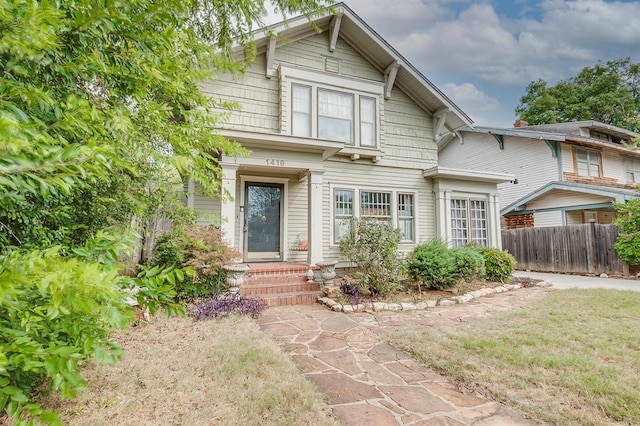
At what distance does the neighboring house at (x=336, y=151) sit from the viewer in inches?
287

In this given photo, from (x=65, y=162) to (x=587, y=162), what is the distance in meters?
19.5

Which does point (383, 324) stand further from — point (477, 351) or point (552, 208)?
point (552, 208)

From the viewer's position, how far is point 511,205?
14742 mm

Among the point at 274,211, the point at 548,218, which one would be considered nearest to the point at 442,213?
the point at 274,211

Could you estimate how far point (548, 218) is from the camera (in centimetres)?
1377

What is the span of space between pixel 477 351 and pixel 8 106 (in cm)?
445

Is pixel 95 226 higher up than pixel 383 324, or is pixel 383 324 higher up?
pixel 95 226

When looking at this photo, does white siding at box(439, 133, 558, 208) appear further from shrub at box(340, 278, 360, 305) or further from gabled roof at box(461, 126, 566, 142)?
shrub at box(340, 278, 360, 305)

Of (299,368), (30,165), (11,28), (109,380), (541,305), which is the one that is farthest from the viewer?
(541,305)

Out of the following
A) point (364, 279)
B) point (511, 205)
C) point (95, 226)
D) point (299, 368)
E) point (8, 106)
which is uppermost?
point (511, 205)

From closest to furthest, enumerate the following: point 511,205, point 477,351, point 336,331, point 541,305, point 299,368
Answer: point 299,368 → point 477,351 → point 336,331 → point 541,305 → point 511,205

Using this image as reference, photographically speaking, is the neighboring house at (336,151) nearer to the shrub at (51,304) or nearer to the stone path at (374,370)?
the stone path at (374,370)

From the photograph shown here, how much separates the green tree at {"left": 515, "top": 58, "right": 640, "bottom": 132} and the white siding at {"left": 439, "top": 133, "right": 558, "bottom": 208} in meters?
15.2

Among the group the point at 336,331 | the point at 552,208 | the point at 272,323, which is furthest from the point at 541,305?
the point at 552,208
